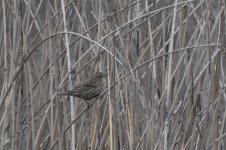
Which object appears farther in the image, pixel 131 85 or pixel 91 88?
pixel 91 88

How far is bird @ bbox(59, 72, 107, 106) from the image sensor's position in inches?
183

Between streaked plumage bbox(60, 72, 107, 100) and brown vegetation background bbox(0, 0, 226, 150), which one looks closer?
brown vegetation background bbox(0, 0, 226, 150)

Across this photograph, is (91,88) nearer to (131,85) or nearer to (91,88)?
(91,88)

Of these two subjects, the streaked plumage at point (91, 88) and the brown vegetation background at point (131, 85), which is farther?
the streaked plumage at point (91, 88)

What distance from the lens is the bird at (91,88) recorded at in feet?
15.3

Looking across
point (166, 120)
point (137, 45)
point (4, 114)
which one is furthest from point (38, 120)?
point (166, 120)

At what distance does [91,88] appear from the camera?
4785mm

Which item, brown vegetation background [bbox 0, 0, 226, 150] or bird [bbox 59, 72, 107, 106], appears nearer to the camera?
brown vegetation background [bbox 0, 0, 226, 150]

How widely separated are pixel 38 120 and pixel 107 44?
0.82 m

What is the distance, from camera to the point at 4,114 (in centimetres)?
455

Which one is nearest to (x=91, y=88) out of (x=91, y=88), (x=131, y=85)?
(x=91, y=88)

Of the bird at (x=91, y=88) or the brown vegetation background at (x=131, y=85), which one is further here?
the bird at (x=91, y=88)

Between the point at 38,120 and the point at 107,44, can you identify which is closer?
the point at 107,44

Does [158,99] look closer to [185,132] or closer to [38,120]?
[185,132]
